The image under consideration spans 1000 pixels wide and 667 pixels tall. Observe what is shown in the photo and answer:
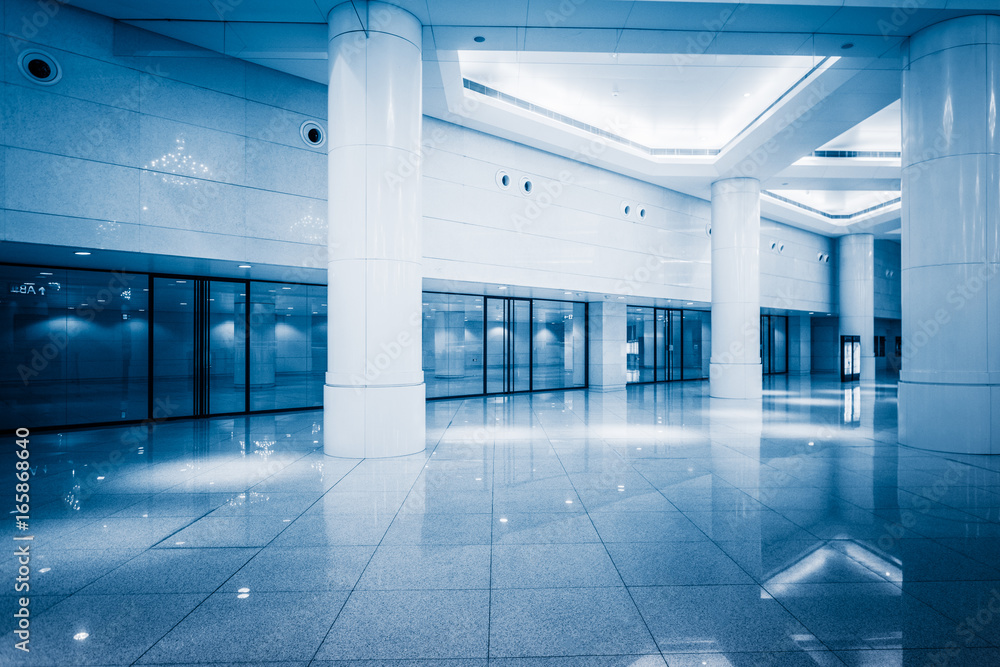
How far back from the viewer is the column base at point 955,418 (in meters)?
9.10

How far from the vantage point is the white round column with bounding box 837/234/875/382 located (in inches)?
1177

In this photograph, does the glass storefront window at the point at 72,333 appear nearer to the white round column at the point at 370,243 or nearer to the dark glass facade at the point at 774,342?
the white round column at the point at 370,243

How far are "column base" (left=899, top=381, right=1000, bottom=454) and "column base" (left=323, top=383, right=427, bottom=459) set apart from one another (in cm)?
959

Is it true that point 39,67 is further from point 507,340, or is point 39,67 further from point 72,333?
point 72,333

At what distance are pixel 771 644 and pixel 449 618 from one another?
7.14ft

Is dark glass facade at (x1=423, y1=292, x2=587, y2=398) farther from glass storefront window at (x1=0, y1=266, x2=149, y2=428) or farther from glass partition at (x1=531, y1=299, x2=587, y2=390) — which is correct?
glass storefront window at (x1=0, y1=266, x2=149, y2=428)

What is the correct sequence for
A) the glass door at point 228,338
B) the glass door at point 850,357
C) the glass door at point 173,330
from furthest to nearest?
the glass door at point 850,357, the glass door at point 173,330, the glass door at point 228,338

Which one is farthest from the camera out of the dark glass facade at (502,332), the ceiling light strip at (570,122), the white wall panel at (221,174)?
the dark glass facade at (502,332)

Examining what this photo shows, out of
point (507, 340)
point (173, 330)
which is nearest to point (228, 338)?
point (173, 330)

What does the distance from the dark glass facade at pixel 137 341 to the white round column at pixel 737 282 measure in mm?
15083

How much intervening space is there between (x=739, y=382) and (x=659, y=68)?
11543mm

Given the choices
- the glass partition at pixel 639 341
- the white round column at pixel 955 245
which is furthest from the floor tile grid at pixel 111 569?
the glass partition at pixel 639 341

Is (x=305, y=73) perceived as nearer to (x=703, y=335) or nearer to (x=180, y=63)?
(x=180, y=63)

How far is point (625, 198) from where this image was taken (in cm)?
2005
